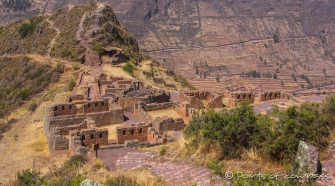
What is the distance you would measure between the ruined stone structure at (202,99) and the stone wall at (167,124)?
5.31 metres

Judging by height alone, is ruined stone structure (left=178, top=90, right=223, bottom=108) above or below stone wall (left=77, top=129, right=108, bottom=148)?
above

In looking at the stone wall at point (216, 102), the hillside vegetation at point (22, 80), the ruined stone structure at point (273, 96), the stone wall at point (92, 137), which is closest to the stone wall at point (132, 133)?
the stone wall at point (92, 137)

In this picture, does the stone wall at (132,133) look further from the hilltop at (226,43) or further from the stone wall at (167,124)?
the hilltop at (226,43)

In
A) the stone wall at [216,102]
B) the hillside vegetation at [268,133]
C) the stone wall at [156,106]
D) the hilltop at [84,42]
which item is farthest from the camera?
the hilltop at [84,42]

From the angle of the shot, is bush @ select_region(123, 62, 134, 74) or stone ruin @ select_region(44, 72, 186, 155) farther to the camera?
bush @ select_region(123, 62, 134, 74)

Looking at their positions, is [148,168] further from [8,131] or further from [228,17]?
[228,17]

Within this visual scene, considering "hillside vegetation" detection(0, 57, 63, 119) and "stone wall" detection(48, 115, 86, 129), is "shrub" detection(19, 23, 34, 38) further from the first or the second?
"stone wall" detection(48, 115, 86, 129)

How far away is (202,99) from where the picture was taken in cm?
2961

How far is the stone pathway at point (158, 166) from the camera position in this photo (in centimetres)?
1028

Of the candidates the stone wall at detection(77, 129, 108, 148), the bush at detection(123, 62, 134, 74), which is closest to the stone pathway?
the stone wall at detection(77, 129, 108, 148)

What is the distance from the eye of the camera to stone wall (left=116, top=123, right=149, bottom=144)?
59.5 ft

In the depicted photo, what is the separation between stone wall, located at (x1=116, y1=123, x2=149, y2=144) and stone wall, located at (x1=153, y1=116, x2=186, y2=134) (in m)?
1.01

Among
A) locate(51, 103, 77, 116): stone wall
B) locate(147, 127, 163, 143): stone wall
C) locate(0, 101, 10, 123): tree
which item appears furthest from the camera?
locate(0, 101, 10, 123): tree

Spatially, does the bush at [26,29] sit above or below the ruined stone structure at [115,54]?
above
